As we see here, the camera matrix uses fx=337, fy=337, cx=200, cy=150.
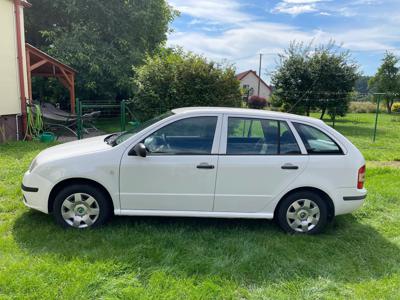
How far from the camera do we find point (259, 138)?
427cm

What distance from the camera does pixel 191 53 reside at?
1373cm

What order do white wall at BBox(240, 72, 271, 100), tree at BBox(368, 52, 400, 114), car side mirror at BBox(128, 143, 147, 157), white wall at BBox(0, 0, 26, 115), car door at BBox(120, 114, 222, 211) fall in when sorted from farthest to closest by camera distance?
white wall at BBox(240, 72, 271, 100) → tree at BBox(368, 52, 400, 114) → white wall at BBox(0, 0, 26, 115) → car door at BBox(120, 114, 222, 211) → car side mirror at BBox(128, 143, 147, 157)

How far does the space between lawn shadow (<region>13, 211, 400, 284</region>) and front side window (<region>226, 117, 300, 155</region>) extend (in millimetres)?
1059

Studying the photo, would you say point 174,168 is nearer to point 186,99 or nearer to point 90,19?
point 186,99

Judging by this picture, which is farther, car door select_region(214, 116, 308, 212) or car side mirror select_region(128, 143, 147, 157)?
car door select_region(214, 116, 308, 212)

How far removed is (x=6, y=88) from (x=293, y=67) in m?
15.4

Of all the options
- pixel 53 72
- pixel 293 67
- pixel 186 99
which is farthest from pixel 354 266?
pixel 293 67

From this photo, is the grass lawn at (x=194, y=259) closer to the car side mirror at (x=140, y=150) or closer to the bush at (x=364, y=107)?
the car side mirror at (x=140, y=150)

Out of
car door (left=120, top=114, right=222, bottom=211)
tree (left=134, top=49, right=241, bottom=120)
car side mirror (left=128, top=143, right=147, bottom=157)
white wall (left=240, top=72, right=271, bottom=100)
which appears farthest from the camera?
white wall (left=240, top=72, right=271, bottom=100)

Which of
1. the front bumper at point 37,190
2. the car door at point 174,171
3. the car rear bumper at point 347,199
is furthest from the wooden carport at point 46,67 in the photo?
the car rear bumper at point 347,199

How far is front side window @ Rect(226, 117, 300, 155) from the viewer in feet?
13.6

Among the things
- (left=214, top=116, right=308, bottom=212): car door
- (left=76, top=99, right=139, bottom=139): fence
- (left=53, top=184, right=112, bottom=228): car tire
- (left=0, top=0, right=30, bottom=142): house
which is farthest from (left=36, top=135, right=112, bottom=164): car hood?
(left=0, top=0, right=30, bottom=142): house

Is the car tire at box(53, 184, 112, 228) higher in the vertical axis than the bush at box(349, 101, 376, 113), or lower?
lower

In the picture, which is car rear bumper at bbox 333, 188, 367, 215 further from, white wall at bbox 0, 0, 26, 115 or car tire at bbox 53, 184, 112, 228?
white wall at bbox 0, 0, 26, 115
